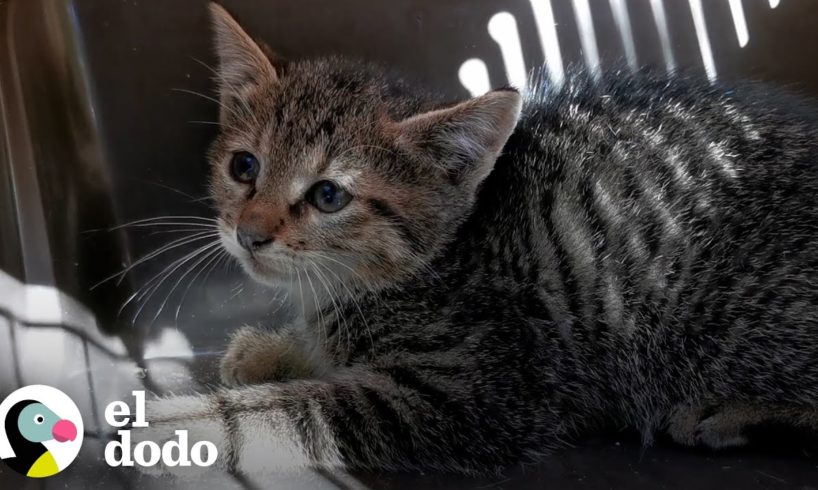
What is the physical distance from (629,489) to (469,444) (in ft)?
1.04

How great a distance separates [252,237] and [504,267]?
0.52 meters

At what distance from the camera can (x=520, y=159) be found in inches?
67.9

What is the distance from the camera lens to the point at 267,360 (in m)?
1.86

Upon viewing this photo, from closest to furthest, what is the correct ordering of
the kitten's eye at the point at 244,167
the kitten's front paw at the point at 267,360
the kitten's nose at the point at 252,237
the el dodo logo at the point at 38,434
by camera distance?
1. the el dodo logo at the point at 38,434
2. the kitten's nose at the point at 252,237
3. the kitten's eye at the point at 244,167
4. the kitten's front paw at the point at 267,360

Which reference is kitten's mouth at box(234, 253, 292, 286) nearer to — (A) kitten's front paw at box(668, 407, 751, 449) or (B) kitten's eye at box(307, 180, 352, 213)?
(B) kitten's eye at box(307, 180, 352, 213)

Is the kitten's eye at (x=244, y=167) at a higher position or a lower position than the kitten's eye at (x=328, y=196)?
higher

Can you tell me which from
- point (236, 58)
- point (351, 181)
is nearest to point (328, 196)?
point (351, 181)

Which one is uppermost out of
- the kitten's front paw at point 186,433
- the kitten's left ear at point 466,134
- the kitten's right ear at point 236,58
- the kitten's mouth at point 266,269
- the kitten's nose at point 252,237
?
the kitten's right ear at point 236,58

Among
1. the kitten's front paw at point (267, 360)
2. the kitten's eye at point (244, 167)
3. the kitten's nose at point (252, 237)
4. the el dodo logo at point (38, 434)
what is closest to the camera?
the el dodo logo at point (38, 434)

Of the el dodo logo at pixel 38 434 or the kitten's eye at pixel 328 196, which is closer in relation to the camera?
the el dodo logo at pixel 38 434

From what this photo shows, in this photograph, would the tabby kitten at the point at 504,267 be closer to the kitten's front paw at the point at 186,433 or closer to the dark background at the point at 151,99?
the kitten's front paw at the point at 186,433

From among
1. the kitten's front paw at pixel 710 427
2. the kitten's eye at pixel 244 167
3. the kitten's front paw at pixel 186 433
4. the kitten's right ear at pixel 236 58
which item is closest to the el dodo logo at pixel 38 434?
the kitten's front paw at pixel 186 433

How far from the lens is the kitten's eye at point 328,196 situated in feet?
5.12

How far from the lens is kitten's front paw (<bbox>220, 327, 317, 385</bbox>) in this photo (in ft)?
5.99
